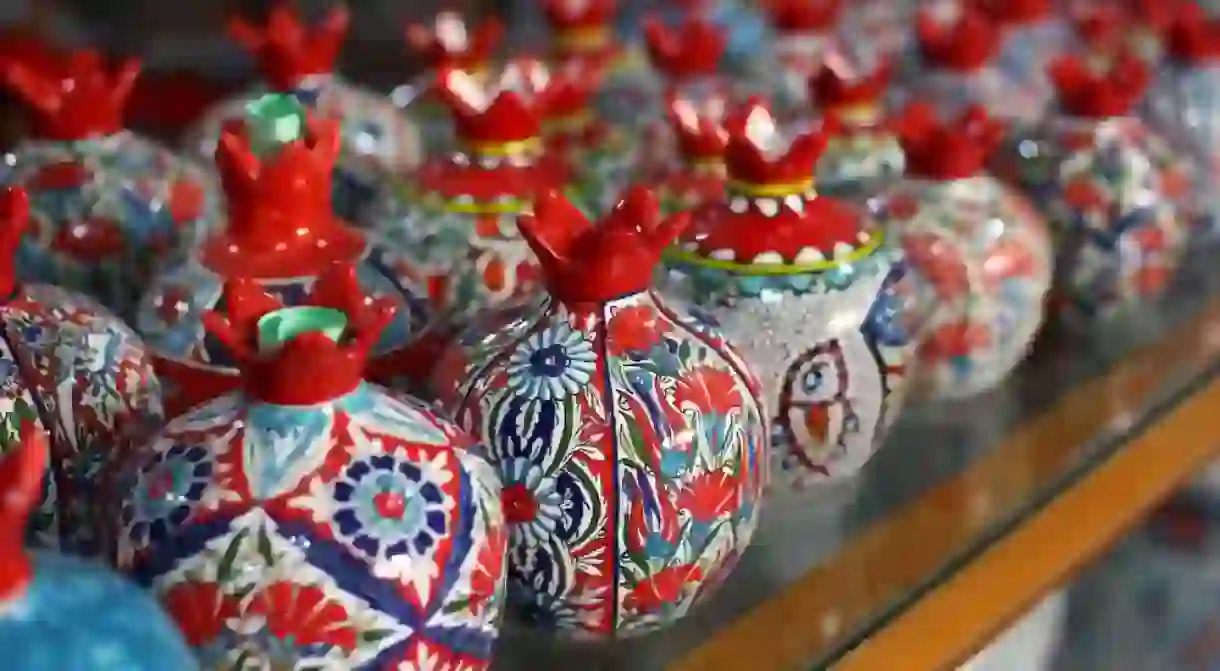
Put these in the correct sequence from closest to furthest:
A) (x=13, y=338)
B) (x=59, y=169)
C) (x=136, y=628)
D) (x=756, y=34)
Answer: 1. (x=136, y=628)
2. (x=13, y=338)
3. (x=59, y=169)
4. (x=756, y=34)

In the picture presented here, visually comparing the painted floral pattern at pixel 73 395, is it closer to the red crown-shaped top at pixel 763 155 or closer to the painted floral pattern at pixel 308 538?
the painted floral pattern at pixel 308 538

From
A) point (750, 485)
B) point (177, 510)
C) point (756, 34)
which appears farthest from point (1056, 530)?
point (756, 34)

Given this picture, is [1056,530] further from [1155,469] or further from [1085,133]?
[1085,133]

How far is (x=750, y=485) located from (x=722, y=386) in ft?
0.15

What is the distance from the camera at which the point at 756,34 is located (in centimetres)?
117

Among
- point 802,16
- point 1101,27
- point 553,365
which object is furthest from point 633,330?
point 1101,27

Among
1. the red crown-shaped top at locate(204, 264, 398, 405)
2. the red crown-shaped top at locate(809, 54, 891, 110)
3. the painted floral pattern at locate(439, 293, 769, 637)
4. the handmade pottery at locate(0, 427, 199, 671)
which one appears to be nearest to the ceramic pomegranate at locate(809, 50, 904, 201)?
the red crown-shaped top at locate(809, 54, 891, 110)

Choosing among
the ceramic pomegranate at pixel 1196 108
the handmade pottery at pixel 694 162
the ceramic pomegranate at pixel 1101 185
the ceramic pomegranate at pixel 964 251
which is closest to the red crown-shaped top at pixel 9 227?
the handmade pottery at pixel 694 162

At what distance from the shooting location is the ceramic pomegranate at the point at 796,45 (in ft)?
3.19

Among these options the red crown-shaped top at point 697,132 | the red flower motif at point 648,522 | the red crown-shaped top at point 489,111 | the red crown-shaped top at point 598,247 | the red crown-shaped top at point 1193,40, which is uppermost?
the red crown-shaped top at point 1193,40

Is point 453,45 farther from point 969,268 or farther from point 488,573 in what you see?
point 488,573

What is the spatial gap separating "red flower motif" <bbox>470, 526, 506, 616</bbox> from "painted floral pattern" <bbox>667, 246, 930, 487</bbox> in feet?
0.55

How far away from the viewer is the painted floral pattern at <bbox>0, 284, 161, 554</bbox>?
494 millimetres

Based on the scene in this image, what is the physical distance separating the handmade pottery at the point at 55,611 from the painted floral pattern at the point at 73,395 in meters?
0.13
